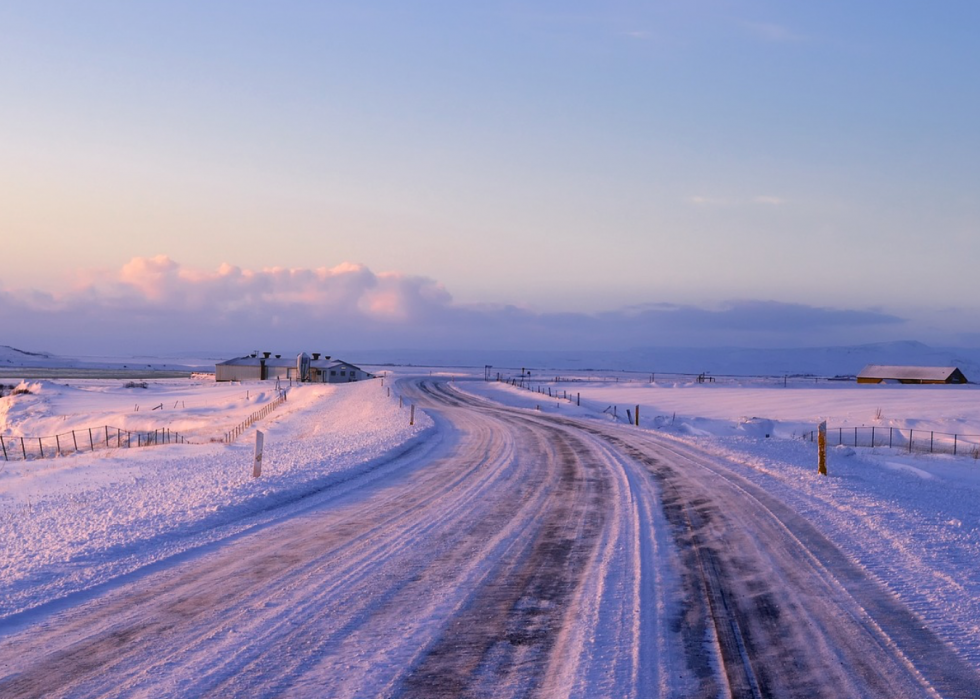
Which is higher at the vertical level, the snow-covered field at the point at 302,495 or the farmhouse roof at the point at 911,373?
the farmhouse roof at the point at 911,373

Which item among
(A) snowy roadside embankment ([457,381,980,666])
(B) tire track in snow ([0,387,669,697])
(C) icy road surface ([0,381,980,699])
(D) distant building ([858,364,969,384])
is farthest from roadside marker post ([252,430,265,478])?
(D) distant building ([858,364,969,384])

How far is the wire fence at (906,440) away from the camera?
105 ft

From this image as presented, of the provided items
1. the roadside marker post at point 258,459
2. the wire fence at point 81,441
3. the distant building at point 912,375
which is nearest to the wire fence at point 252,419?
the wire fence at point 81,441

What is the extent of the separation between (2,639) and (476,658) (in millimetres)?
3954

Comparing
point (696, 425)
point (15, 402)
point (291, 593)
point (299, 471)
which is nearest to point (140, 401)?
point (15, 402)

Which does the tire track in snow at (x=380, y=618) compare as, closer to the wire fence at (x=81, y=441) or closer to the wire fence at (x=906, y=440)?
the wire fence at (x=906, y=440)

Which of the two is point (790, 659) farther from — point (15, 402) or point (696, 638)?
point (15, 402)

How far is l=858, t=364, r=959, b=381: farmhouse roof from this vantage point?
106 m

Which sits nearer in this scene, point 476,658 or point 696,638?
point 476,658

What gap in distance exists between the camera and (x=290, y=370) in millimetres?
119812

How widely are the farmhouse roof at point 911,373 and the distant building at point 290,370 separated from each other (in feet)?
247

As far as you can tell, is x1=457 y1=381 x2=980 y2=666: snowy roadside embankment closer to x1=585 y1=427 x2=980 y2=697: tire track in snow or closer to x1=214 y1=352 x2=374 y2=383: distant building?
x1=585 y1=427 x2=980 y2=697: tire track in snow

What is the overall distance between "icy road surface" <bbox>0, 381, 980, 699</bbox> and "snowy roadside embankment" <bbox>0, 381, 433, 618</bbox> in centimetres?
76

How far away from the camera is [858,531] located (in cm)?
1089
